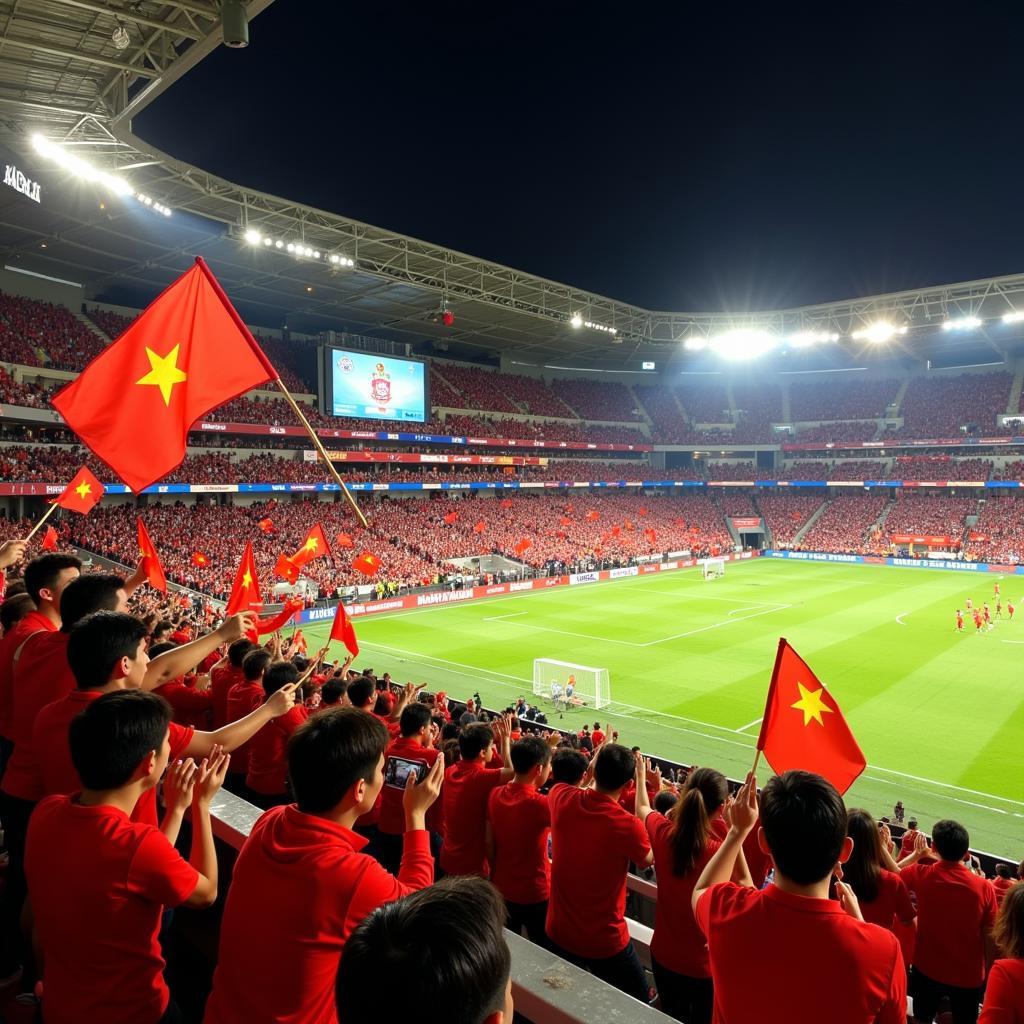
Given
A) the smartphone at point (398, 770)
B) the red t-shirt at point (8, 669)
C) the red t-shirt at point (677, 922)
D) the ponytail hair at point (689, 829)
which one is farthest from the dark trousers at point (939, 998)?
the red t-shirt at point (8, 669)

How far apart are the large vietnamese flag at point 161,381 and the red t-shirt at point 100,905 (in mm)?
5319

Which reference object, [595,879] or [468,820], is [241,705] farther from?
[595,879]

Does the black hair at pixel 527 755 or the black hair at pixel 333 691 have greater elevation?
the black hair at pixel 527 755

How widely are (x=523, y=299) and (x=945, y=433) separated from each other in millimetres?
40983

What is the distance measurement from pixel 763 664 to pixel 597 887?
23.7 m

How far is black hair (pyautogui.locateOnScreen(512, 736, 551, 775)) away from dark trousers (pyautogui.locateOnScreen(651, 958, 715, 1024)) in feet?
4.21

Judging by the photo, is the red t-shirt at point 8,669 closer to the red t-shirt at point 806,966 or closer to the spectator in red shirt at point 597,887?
the spectator in red shirt at point 597,887

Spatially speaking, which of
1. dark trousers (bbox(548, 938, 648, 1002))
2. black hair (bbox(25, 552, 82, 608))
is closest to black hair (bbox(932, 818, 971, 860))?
dark trousers (bbox(548, 938, 648, 1002))

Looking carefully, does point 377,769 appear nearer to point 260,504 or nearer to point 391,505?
point 260,504

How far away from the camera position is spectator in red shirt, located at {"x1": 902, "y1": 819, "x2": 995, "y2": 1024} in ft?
15.9

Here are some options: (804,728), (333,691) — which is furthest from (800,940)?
(333,691)

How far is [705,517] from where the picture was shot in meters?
68.7

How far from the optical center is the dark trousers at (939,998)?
16.1 ft

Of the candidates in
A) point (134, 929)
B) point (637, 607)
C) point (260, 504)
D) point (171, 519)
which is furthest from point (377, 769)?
point (260, 504)
